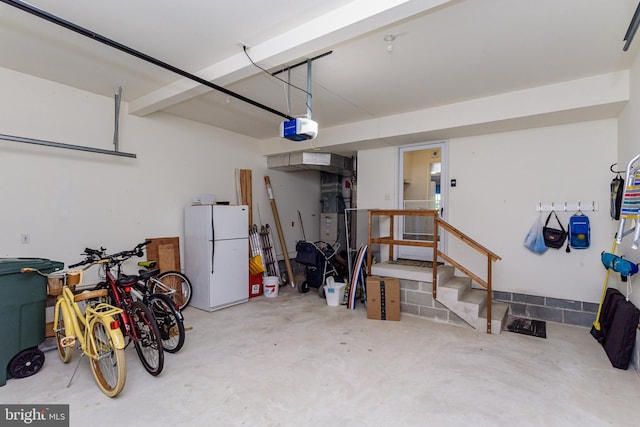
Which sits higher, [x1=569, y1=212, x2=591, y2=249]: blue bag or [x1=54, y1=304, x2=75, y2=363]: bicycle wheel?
[x1=569, y1=212, x2=591, y2=249]: blue bag

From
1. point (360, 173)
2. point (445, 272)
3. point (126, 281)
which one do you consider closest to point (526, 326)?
point (445, 272)

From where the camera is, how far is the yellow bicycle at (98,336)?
234cm

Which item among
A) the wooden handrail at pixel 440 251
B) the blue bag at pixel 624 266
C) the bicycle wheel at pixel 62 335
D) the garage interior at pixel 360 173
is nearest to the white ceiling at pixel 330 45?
the garage interior at pixel 360 173

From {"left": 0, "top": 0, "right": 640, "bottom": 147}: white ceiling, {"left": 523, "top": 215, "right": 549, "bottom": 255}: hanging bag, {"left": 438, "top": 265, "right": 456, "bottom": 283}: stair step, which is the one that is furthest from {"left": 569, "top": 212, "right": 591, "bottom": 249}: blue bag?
{"left": 0, "top": 0, "right": 640, "bottom": 147}: white ceiling

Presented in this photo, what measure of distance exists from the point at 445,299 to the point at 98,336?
12.3 ft

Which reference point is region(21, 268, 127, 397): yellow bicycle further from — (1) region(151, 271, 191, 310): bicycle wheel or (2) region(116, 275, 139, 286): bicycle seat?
(1) region(151, 271, 191, 310): bicycle wheel

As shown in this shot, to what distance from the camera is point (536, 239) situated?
428 centimetres

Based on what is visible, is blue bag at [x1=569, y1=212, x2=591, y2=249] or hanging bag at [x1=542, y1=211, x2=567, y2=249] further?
hanging bag at [x1=542, y1=211, x2=567, y2=249]

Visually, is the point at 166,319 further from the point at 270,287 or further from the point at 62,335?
the point at 270,287

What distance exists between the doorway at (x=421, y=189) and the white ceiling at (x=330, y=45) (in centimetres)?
126

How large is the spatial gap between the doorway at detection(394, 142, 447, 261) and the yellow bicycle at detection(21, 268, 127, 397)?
4316 mm

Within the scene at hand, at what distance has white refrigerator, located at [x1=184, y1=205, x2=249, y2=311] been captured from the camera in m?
4.61

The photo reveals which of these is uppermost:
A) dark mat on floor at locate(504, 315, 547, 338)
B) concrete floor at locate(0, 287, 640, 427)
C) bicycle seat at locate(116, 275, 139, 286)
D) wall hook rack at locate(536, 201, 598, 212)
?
wall hook rack at locate(536, 201, 598, 212)

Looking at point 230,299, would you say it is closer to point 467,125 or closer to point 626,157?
point 467,125
